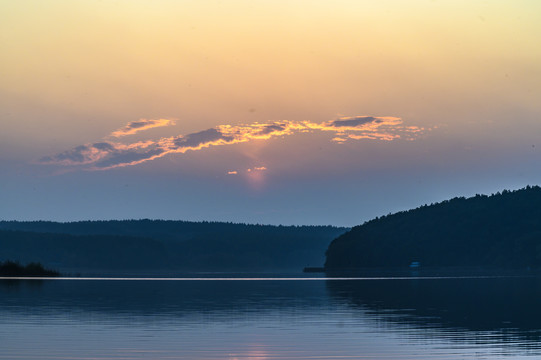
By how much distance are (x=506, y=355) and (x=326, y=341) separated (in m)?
9.76

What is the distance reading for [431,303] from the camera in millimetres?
85062

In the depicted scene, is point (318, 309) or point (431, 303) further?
point (431, 303)

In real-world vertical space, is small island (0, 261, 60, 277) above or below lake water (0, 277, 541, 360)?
above

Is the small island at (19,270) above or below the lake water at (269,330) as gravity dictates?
above

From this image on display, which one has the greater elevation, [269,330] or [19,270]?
[19,270]

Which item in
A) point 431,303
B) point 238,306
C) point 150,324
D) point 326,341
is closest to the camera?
point 326,341

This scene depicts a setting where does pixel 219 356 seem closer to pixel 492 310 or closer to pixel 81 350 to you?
pixel 81 350

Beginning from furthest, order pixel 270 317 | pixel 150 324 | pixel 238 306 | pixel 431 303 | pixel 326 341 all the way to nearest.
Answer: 1. pixel 431 303
2. pixel 238 306
3. pixel 270 317
4. pixel 150 324
5. pixel 326 341

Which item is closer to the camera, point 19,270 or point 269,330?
point 269,330

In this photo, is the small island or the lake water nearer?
the lake water

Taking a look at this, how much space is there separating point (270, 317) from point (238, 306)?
14.2 meters

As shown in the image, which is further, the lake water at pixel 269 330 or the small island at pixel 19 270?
the small island at pixel 19 270

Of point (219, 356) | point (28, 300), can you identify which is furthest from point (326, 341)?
point (28, 300)

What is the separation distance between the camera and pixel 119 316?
65.9 m
